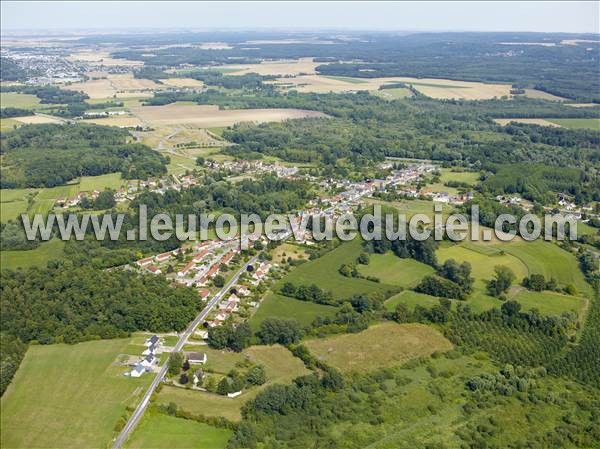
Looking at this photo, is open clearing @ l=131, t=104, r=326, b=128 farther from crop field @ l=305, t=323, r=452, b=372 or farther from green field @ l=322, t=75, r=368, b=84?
crop field @ l=305, t=323, r=452, b=372

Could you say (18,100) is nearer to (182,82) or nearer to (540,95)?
(182,82)

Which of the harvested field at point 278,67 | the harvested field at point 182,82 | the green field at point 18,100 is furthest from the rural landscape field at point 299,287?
the harvested field at point 278,67

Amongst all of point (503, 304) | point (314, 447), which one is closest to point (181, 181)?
point (503, 304)

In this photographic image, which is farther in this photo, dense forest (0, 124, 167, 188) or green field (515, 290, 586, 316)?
dense forest (0, 124, 167, 188)

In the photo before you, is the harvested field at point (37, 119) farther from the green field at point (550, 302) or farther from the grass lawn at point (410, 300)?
the green field at point (550, 302)

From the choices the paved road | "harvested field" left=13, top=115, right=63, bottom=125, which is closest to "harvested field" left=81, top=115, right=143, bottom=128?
"harvested field" left=13, top=115, right=63, bottom=125

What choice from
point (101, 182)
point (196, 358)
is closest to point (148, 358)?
point (196, 358)

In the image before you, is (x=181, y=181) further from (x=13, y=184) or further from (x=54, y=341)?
(x=54, y=341)
